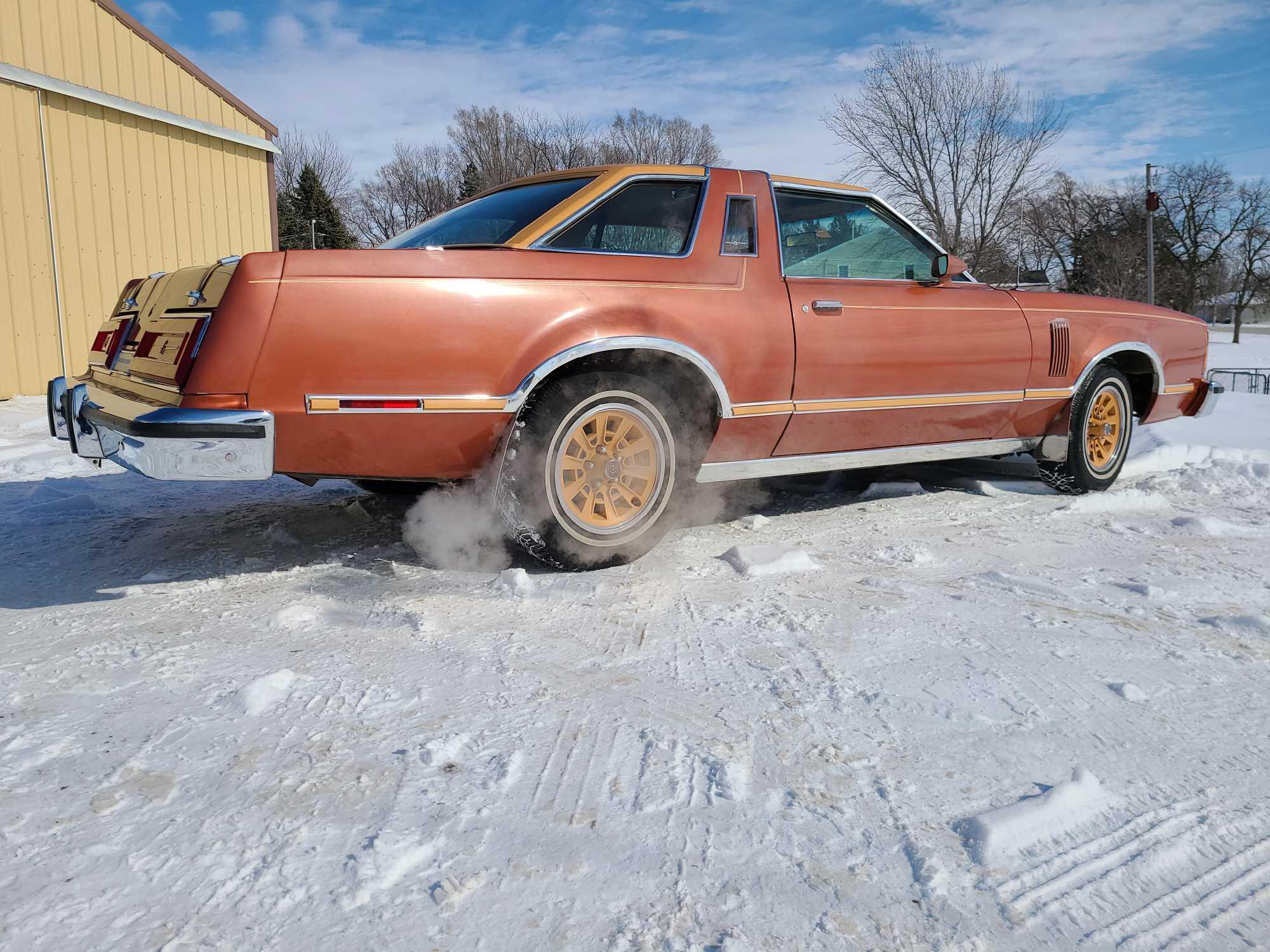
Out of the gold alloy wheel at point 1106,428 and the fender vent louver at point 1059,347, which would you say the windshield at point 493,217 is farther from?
the gold alloy wheel at point 1106,428

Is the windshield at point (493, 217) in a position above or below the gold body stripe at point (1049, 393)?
above

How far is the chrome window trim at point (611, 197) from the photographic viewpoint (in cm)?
339

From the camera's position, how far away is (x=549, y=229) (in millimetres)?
3410

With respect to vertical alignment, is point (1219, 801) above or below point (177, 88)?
below

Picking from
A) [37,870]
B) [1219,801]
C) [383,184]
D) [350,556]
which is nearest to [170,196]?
[350,556]

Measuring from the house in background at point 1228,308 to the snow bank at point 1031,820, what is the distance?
62.8 m

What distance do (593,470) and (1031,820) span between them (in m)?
2.07

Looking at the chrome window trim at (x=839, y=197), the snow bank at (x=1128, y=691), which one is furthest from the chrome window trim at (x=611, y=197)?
the snow bank at (x=1128, y=691)

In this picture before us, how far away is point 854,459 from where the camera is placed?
417 centimetres

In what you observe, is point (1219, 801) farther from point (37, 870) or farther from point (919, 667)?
point (37, 870)

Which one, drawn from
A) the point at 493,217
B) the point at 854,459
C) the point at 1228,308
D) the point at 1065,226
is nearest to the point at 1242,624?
the point at 854,459

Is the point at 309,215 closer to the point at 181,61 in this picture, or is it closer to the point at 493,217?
the point at 181,61

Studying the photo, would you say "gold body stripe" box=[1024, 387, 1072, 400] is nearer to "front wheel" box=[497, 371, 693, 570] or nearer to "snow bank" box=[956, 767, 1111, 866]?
"front wheel" box=[497, 371, 693, 570]

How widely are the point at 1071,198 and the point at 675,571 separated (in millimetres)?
53358
